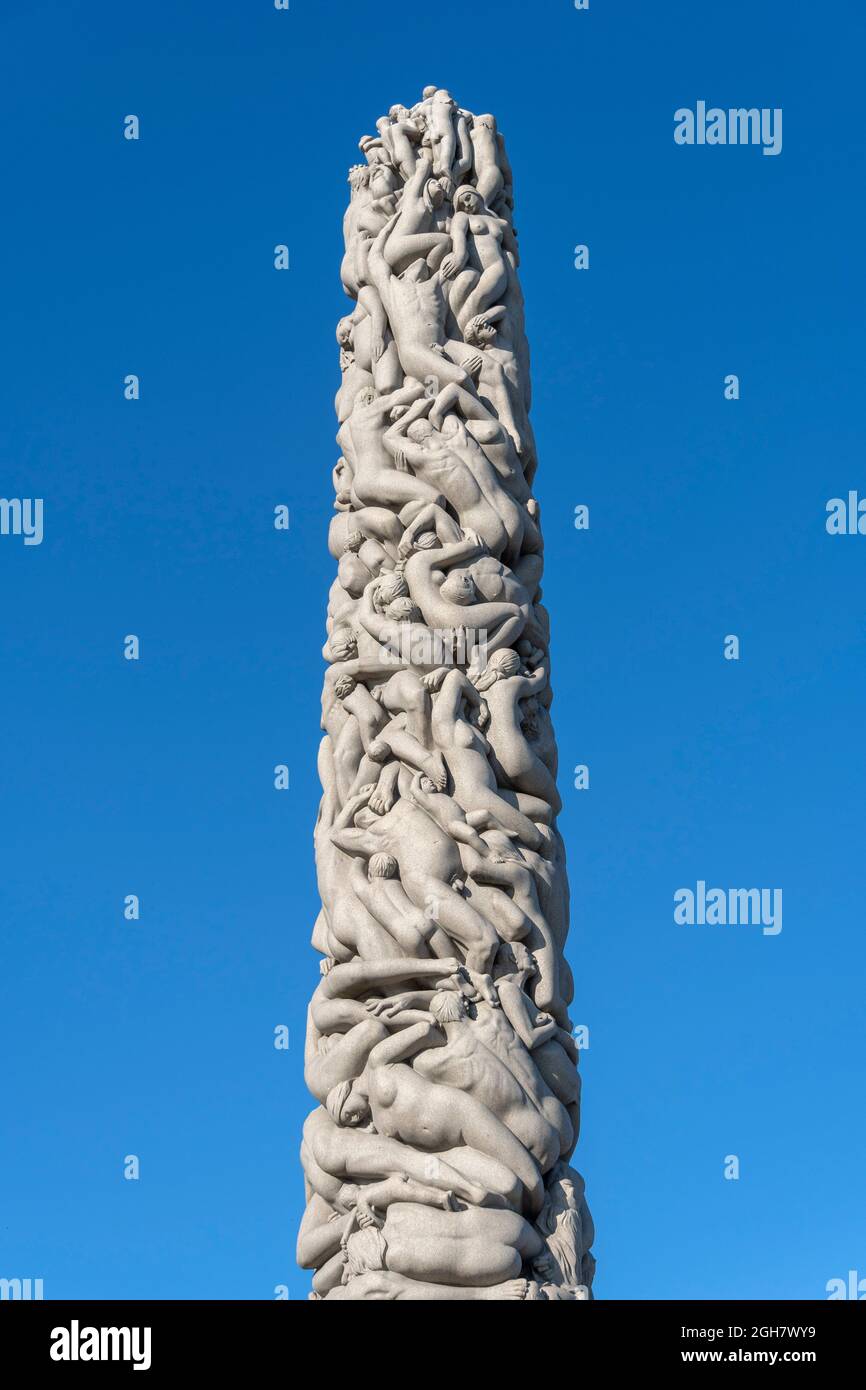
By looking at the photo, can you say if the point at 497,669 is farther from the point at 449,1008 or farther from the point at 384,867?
the point at 449,1008

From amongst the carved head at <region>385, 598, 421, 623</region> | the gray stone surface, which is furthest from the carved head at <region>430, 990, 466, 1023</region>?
the carved head at <region>385, 598, 421, 623</region>

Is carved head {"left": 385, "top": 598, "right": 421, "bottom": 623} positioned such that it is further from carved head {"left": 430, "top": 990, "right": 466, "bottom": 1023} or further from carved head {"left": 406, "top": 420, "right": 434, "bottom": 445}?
carved head {"left": 430, "top": 990, "right": 466, "bottom": 1023}

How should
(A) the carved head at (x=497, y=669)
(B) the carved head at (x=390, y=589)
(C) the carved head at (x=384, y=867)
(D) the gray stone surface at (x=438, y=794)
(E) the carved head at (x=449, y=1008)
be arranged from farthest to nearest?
(B) the carved head at (x=390, y=589) → (A) the carved head at (x=497, y=669) → (C) the carved head at (x=384, y=867) → (E) the carved head at (x=449, y=1008) → (D) the gray stone surface at (x=438, y=794)

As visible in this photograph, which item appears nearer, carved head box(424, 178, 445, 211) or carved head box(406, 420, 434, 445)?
carved head box(406, 420, 434, 445)

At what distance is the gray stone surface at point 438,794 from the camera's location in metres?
8.30

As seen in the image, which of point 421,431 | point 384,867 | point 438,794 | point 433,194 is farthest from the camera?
point 433,194

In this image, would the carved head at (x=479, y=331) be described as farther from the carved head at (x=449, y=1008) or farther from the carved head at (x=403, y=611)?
the carved head at (x=449, y=1008)

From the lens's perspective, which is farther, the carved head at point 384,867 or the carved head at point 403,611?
the carved head at point 403,611

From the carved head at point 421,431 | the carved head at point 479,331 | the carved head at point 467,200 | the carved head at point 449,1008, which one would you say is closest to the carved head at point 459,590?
the carved head at point 421,431

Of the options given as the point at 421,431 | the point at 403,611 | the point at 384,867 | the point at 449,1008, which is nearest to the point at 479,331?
the point at 421,431

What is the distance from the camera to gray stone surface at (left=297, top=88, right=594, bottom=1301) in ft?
27.2

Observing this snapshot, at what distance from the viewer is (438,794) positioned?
358 inches
